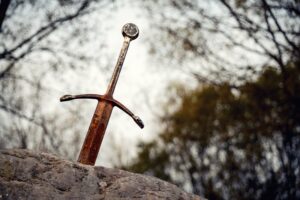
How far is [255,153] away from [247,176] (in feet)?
3.46

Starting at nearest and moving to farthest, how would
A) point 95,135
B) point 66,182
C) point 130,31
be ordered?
point 66,182
point 95,135
point 130,31

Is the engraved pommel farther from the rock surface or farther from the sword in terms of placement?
the rock surface

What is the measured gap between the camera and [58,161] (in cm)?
248

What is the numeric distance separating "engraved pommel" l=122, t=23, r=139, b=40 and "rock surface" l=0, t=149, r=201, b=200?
4.01ft

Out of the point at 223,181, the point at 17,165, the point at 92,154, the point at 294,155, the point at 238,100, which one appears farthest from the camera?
the point at 223,181

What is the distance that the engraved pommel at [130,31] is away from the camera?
123 inches

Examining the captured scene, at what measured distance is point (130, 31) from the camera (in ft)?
10.3

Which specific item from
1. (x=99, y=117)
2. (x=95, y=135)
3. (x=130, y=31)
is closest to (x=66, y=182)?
(x=95, y=135)

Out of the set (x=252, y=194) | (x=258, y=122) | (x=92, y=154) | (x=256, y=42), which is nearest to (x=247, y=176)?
(x=252, y=194)

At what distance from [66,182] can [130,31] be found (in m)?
1.46

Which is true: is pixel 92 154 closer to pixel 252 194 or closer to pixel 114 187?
pixel 114 187

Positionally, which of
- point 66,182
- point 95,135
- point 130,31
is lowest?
point 66,182

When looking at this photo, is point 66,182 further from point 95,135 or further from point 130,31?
point 130,31

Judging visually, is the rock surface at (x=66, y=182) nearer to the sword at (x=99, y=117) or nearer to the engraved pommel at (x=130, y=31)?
the sword at (x=99, y=117)
